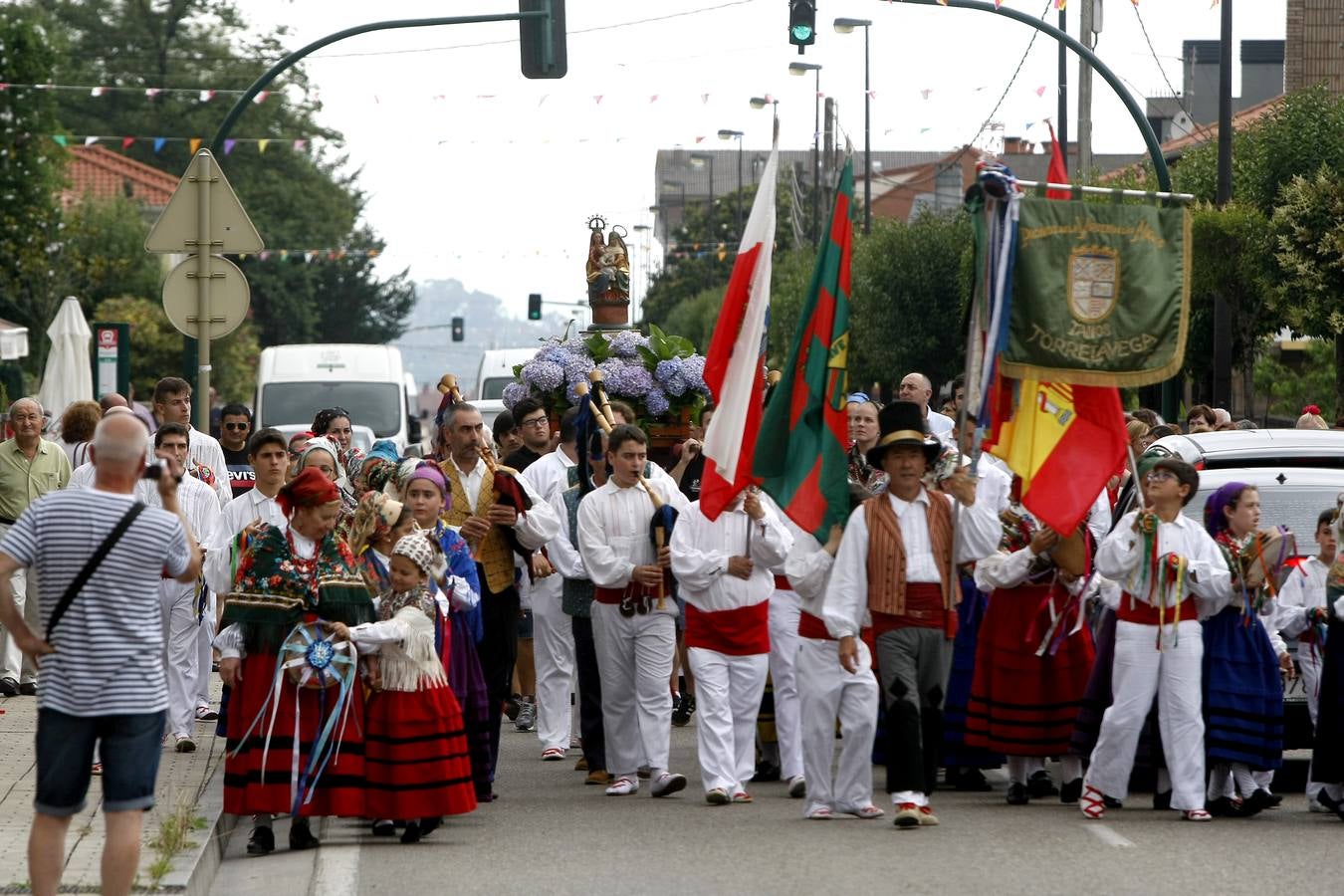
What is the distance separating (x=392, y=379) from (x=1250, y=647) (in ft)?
68.0

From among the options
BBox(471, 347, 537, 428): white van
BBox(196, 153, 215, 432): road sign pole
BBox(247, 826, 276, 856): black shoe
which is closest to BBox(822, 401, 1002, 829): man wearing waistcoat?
BBox(247, 826, 276, 856): black shoe

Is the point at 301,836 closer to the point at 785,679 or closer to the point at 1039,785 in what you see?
the point at 785,679

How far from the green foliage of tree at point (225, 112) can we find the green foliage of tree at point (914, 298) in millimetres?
31003

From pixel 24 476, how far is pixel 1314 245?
13.7 metres

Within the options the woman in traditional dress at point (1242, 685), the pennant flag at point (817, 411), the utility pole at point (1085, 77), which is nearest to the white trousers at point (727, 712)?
the pennant flag at point (817, 411)

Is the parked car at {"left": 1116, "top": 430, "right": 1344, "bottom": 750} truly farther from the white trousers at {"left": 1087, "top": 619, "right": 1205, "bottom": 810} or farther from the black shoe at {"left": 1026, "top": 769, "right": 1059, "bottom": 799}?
the black shoe at {"left": 1026, "top": 769, "right": 1059, "bottom": 799}

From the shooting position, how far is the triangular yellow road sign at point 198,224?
45.0 ft

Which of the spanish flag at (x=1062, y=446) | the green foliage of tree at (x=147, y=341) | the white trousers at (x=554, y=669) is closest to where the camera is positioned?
the spanish flag at (x=1062, y=446)

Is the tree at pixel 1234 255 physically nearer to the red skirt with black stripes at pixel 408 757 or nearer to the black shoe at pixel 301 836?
the red skirt with black stripes at pixel 408 757

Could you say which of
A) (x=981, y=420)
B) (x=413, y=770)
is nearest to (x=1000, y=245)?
(x=981, y=420)

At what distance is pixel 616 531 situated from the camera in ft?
36.9

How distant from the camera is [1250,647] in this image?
1027cm

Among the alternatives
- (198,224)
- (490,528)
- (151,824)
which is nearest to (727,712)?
(490,528)

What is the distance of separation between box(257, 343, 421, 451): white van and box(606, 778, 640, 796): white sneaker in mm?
17689
